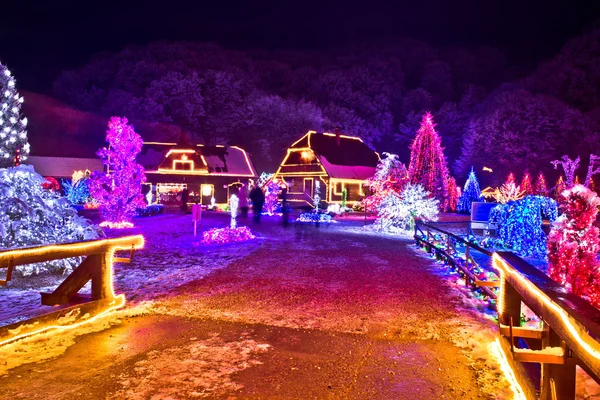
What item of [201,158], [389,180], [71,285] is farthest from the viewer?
[201,158]

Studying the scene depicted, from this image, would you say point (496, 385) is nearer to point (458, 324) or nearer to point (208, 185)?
point (458, 324)

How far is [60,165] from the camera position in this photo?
1820 inches

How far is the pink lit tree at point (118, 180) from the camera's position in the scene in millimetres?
19609

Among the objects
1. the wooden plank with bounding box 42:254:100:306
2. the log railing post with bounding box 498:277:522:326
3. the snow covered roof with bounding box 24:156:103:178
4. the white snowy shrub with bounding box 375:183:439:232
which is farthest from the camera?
the snow covered roof with bounding box 24:156:103:178

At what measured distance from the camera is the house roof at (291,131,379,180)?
42.7m

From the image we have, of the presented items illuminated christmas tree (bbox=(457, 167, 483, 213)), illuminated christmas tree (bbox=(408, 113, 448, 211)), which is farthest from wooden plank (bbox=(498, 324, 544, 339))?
illuminated christmas tree (bbox=(457, 167, 483, 213))

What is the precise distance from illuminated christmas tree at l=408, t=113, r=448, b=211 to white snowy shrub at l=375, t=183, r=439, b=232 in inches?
138

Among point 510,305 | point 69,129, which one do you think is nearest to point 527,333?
point 510,305

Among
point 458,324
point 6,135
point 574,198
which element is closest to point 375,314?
point 458,324

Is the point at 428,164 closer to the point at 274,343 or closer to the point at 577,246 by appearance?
the point at 577,246

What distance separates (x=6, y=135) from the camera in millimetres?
29734

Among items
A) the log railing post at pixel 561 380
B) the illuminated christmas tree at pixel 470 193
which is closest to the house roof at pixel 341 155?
the illuminated christmas tree at pixel 470 193

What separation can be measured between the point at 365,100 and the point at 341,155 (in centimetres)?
2275

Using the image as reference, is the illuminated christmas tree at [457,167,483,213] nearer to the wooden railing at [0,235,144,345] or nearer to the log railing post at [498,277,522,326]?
the log railing post at [498,277,522,326]
